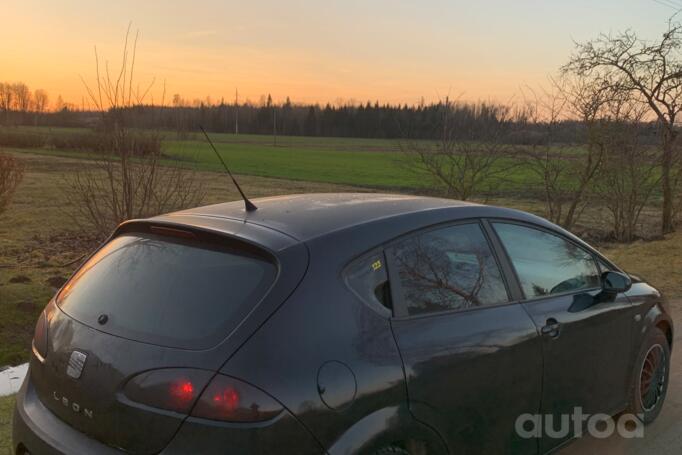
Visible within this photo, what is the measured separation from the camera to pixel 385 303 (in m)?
2.49

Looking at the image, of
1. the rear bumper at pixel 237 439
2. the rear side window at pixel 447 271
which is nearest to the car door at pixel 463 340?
the rear side window at pixel 447 271

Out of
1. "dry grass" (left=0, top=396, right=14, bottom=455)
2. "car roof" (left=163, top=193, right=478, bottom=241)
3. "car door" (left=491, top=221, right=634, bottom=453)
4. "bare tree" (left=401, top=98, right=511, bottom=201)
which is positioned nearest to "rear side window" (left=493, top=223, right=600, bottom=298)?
"car door" (left=491, top=221, right=634, bottom=453)

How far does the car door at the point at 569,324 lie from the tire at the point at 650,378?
19cm

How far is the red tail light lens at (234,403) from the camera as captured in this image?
1.99m

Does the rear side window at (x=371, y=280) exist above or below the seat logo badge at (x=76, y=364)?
above

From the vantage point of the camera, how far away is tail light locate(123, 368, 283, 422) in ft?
6.54

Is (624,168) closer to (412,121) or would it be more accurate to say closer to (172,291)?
A: (412,121)

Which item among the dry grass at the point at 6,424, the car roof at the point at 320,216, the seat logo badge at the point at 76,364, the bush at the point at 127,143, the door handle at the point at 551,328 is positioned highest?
the bush at the point at 127,143

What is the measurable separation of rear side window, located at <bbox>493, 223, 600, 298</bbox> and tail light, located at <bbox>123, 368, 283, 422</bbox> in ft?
5.70

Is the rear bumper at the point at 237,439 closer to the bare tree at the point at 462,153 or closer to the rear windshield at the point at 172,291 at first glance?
the rear windshield at the point at 172,291

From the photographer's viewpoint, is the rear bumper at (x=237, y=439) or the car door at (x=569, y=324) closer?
the rear bumper at (x=237, y=439)

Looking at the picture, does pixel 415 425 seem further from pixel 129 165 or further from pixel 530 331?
pixel 129 165

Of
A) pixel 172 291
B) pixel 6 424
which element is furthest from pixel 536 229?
pixel 6 424

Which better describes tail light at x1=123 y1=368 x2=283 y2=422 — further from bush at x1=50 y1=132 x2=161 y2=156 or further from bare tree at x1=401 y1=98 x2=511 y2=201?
bare tree at x1=401 y1=98 x2=511 y2=201
